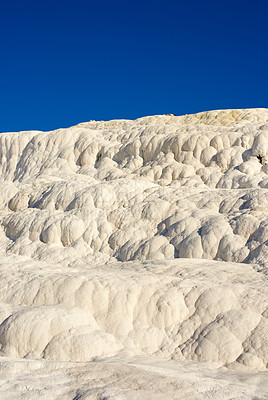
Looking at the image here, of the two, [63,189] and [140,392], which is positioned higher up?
[63,189]

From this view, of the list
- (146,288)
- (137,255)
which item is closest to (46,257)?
(137,255)

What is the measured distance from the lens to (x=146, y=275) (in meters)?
8.50

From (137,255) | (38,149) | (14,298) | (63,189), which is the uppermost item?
(38,149)

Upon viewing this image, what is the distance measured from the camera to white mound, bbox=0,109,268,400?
5.85 metres

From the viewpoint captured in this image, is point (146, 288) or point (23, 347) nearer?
point (23, 347)

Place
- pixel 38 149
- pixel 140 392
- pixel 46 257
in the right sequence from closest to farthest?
pixel 140 392 → pixel 46 257 → pixel 38 149

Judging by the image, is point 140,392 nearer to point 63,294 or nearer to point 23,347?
point 23,347

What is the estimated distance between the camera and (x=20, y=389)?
5.15 metres

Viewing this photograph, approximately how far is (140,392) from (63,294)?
3665 mm

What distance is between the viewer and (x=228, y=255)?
1020cm

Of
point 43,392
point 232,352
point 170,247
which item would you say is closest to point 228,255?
point 170,247

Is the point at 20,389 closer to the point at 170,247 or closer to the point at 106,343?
the point at 106,343

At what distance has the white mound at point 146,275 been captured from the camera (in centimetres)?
585

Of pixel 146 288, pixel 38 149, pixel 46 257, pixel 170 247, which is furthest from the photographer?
pixel 38 149
